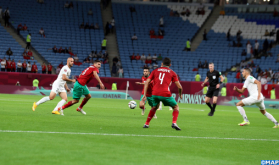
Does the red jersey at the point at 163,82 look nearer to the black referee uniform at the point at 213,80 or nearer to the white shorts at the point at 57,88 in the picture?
the white shorts at the point at 57,88

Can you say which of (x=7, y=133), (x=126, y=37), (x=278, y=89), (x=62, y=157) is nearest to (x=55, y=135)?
(x=7, y=133)

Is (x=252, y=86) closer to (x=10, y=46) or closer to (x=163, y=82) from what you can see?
(x=163, y=82)

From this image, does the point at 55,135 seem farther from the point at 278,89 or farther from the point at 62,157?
the point at 278,89

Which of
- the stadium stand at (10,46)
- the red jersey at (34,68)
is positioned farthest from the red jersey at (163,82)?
the stadium stand at (10,46)

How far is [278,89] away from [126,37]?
1969 centimetres

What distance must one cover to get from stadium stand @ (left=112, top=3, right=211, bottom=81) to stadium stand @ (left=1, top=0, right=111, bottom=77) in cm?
281

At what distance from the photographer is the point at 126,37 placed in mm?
44562

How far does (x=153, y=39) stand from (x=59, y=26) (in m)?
11.9

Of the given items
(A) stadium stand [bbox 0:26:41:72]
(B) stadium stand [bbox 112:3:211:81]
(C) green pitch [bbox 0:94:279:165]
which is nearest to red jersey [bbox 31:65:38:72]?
(A) stadium stand [bbox 0:26:41:72]

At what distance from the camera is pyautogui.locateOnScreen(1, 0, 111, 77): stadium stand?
3959 cm

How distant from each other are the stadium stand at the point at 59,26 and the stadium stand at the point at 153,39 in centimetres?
281

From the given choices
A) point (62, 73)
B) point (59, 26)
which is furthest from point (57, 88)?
point (59, 26)

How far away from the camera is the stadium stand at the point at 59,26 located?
39.6 m

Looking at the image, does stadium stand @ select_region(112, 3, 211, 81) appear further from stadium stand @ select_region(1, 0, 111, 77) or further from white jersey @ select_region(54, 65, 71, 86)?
white jersey @ select_region(54, 65, 71, 86)
